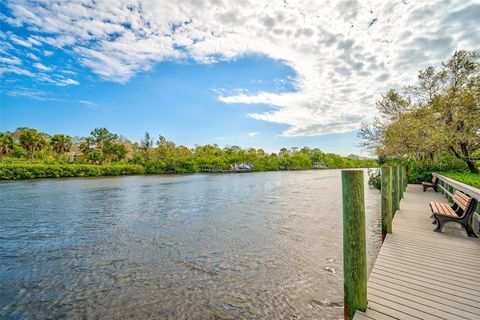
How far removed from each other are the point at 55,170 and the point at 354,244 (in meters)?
56.4

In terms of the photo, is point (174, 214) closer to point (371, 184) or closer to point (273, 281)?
point (273, 281)

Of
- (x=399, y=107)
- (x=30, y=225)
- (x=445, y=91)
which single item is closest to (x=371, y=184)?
(x=399, y=107)

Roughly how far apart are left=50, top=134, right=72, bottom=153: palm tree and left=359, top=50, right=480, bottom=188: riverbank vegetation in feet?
249

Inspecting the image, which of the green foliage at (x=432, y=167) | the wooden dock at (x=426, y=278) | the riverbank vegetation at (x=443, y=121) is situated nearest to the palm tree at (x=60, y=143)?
the riverbank vegetation at (x=443, y=121)

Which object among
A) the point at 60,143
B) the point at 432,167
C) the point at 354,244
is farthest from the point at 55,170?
the point at 432,167

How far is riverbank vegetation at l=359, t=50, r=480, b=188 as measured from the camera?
577 inches

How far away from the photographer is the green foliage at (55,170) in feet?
131

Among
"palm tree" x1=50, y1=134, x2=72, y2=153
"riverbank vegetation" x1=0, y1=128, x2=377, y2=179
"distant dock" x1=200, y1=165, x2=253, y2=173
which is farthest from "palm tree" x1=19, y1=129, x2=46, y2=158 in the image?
"distant dock" x1=200, y1=165, x2=253, y2=173

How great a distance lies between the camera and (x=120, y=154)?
229 ft

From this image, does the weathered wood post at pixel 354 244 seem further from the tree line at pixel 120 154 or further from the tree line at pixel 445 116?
the tree line at pixel 120 154

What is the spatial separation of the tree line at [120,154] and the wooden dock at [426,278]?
48.0 meters

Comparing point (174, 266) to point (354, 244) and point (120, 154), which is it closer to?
point (354, 244)

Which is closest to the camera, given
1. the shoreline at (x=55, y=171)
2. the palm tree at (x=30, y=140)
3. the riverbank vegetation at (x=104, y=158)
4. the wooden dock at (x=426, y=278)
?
the wooden dock at (x=426, y=278)

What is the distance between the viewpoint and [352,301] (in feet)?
10.6
